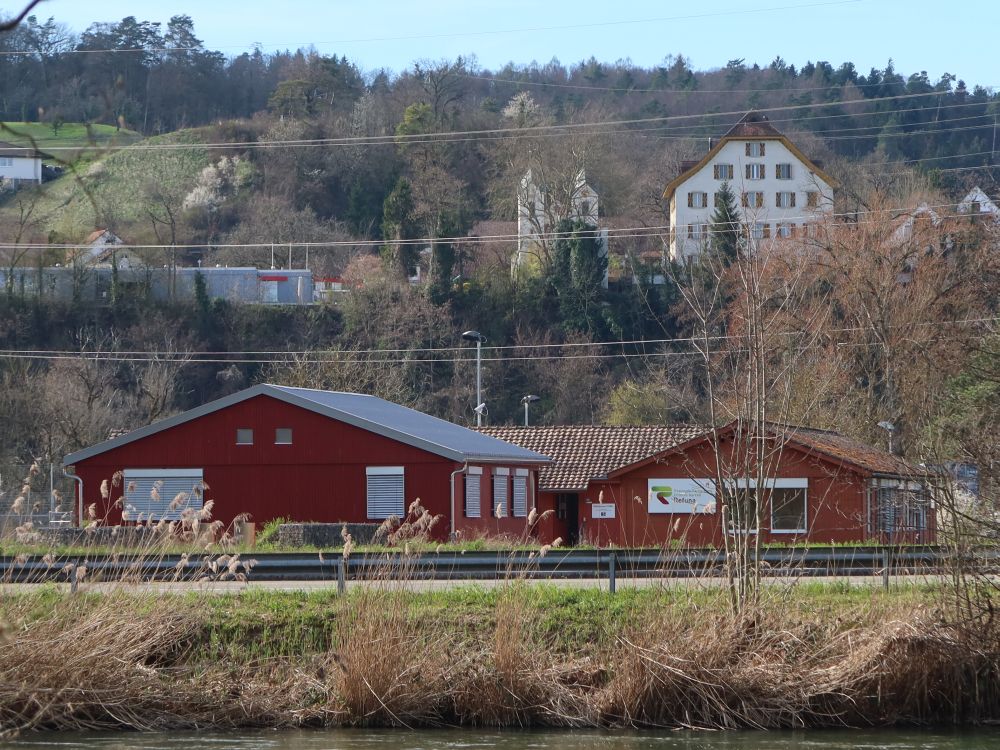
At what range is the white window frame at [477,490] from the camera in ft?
115

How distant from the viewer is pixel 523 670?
16.3 meters

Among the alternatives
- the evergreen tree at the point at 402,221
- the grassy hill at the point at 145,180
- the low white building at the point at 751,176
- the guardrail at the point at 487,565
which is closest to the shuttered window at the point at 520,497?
the guardrail at the point at 487,565

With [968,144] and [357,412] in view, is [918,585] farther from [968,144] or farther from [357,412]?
[968,144]

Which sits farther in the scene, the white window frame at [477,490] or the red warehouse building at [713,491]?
the white window frame at [477,490]

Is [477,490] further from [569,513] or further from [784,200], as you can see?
[784,200]

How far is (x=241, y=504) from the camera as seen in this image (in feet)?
113

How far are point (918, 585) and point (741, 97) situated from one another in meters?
119

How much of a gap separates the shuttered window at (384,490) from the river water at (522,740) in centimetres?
1812

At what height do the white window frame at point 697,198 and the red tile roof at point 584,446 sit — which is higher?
the white window frame at point 697,198

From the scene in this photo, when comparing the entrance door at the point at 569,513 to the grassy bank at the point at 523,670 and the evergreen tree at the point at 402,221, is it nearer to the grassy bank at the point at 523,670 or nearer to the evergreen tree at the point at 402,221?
the grassy bank at the point at 523,670

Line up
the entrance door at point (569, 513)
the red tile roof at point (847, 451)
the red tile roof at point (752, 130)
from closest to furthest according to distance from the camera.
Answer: the red tile roof at point (847, 451) < the entrance door at point (569, 513) < the red tile roof at point (752, 130)

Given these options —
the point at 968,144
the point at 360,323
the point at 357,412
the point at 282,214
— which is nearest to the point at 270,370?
the point at 360,323

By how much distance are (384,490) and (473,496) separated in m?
2.48

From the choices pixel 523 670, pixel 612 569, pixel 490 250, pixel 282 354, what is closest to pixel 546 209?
pixel 490 250
